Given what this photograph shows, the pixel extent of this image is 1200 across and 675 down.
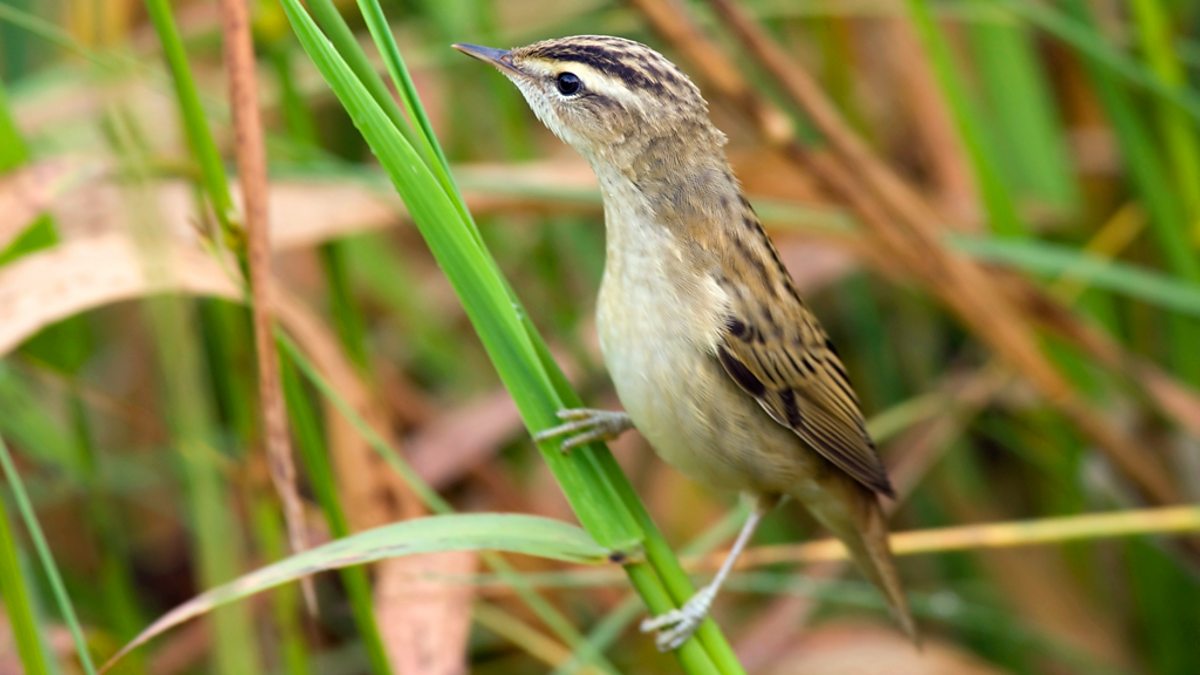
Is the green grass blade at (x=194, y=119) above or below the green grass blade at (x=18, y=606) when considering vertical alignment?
above

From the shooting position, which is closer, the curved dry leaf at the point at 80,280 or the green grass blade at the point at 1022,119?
the curved dry leaf at the point at 80,280

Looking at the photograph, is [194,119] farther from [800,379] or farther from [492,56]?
[800,379]

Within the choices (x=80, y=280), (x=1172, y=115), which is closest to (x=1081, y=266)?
(x=1172, y=115)

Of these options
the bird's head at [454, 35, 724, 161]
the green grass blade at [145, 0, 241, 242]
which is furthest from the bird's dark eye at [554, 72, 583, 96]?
the green grass blade at [145, 0, 241, 242]

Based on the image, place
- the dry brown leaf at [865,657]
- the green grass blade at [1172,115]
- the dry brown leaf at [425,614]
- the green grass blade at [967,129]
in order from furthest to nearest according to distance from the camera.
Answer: the dry brown leaf at [865,657] → the green grass blade at [1172,115] → the green grass blade at [967,129] → the dry brown leaf at [425,614]

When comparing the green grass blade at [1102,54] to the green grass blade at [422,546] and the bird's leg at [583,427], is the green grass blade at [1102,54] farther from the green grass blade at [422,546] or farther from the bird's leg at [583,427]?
the green grass blade at [422,546]

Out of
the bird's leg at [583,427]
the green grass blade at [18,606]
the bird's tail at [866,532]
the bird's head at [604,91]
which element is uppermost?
the bird's head at [604,91]

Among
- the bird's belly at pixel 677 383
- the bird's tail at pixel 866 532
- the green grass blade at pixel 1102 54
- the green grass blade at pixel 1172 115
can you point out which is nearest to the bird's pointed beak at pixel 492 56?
the bird's belly at pixel 677 383
